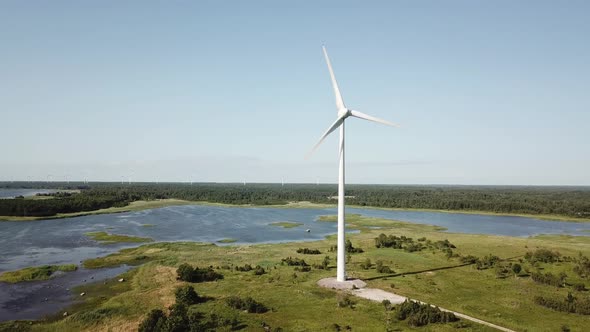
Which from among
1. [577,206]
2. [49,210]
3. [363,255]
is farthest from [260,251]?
[577,206]

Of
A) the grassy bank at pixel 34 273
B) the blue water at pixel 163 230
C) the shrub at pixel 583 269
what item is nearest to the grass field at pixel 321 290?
the shrub at pixel 583 269

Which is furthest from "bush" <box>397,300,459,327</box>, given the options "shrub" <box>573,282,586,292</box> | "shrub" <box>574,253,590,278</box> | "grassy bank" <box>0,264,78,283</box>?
"grassy bank" <box>0,264,78,283</box>

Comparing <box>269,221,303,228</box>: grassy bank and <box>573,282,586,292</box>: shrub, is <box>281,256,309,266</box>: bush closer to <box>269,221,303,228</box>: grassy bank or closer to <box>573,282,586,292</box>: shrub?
<box>573,282,586,292</box>: shrub

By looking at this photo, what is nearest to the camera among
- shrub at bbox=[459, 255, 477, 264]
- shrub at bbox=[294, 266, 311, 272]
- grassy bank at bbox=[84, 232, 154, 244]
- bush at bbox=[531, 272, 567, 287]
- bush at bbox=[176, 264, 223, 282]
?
bush at bbox=[531, 272, 567, 287]

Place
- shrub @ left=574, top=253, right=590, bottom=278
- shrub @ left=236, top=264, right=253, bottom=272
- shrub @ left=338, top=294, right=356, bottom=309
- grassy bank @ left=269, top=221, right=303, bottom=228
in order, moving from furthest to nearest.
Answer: grassy bank @ left=269, top=221, right=303, bottom=228 < shrub @ left=236, top=264, right=253, bottom=272 < shrub @ left=574, top=253, right=590, bottom=278 < shrub @ left=338, top=294, right=356, bottom=309

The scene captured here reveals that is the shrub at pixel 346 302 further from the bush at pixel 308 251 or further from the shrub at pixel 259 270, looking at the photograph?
the bush at pixel 308 251

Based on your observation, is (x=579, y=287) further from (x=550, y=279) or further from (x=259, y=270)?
(x=259, y=270)

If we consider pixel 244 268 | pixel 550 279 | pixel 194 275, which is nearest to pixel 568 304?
pixel 550 279
